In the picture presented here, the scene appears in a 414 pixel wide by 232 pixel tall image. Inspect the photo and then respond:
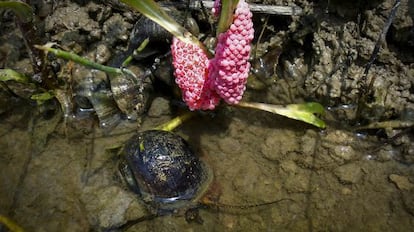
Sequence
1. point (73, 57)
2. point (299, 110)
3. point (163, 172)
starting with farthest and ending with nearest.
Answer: point (299, 110), point (163, 172), point (73, 57)

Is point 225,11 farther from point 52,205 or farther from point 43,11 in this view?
point 43,11

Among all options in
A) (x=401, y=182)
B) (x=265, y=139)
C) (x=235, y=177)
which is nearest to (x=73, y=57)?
(x=235, y=177)

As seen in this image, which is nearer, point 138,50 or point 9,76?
point 9,76

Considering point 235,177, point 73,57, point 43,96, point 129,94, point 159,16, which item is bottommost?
point 235,177

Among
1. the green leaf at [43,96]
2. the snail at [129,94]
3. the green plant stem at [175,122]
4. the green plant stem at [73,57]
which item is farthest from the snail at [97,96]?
the green plant stem at [73,57]

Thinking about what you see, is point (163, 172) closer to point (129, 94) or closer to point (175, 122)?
point (175, 122)

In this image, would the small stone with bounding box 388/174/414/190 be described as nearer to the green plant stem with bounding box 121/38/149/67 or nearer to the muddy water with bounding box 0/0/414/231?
the muddy water with bounding box 0/0/414/231

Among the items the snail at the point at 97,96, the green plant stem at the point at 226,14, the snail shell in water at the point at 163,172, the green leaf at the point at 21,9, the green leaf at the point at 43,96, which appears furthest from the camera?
the snail at the point at 97,96

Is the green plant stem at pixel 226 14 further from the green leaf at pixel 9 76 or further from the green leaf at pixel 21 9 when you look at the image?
the green leaf at pixel 9 76

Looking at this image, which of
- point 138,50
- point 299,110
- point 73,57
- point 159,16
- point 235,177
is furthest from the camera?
point 138,50
